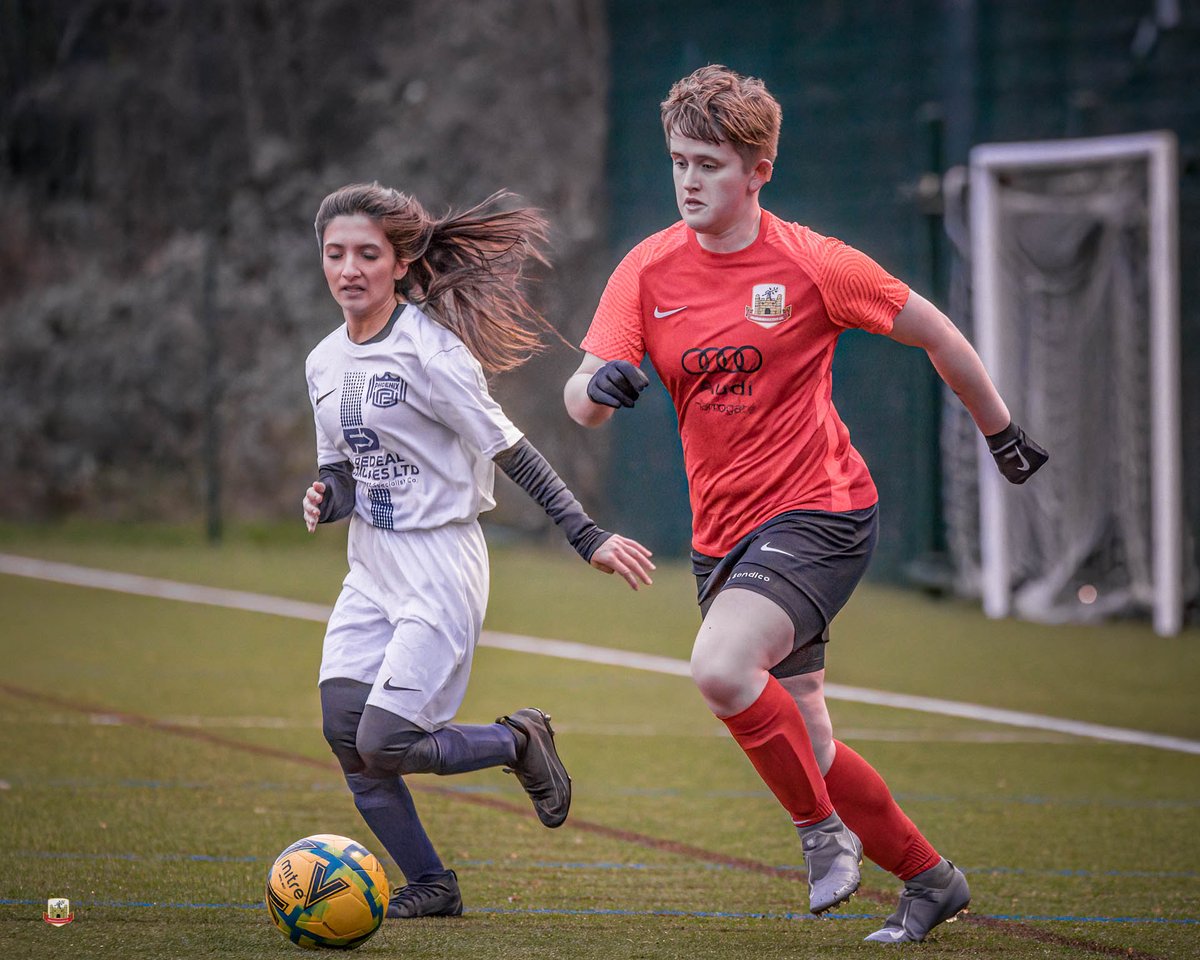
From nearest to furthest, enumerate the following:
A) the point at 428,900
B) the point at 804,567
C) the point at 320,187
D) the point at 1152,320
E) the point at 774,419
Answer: the point at 804,567 < the point at 774,419 < the point at 428,900 < the point at 1152,320 < the point at 320,187

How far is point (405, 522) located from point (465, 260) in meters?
0.77

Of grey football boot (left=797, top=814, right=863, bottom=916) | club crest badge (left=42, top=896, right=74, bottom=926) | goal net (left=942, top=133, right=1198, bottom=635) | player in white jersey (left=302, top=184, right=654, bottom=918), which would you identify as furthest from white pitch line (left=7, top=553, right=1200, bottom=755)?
club crest badge (left=42, top=896, right=74, bottom=926)

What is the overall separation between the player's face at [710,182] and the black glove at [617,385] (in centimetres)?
42

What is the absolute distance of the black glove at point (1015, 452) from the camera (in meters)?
4.09

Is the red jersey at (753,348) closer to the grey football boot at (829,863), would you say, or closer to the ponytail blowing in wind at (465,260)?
the ponytail blowing in wind at (465,260)

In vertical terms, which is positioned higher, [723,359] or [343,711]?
[723,359]

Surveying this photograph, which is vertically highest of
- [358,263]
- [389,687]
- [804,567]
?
[358,263]

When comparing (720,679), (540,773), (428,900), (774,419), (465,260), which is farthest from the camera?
(465,260)

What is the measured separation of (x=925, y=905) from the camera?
402 centimetres

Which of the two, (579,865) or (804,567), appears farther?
(579,865)

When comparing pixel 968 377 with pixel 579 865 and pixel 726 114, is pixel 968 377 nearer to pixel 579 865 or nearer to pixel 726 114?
pixel 726 114

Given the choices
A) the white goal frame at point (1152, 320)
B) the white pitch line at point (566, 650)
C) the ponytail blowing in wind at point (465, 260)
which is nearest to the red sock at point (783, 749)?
the ponytail blowing in wind at point (465, 260)

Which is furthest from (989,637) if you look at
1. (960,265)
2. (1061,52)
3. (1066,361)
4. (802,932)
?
(802,932)

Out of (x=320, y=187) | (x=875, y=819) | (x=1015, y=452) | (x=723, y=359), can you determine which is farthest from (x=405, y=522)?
(x=320, y=187)
